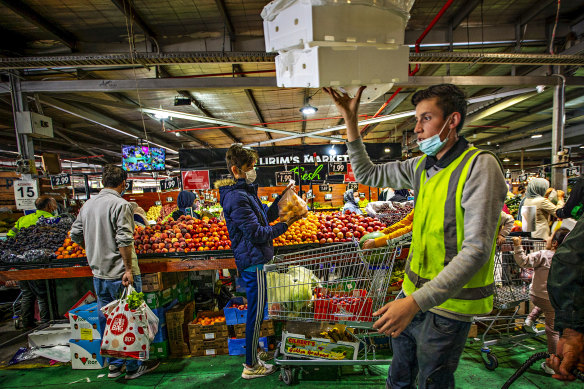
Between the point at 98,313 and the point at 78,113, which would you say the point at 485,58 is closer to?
the point at 98,313

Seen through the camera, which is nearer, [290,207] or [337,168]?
[290,207]

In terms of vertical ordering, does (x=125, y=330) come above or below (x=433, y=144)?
below

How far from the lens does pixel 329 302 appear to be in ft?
7.65

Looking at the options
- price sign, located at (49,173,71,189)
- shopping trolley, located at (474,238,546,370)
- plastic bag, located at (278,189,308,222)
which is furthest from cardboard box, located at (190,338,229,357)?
price sign, located at (49,173,71,189)

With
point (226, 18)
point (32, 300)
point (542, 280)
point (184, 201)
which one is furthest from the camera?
point (184, 201)

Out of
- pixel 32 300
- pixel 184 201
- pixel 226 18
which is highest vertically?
pixel 226 18

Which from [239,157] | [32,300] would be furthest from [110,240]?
[32,300]

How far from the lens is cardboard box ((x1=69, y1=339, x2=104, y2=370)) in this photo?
328 centimetres

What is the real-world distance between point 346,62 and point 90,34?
5609 mm

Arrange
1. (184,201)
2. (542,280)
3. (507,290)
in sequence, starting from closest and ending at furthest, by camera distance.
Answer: (542,280) < (507,290) < (184,201)

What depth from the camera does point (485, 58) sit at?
449 centimetres

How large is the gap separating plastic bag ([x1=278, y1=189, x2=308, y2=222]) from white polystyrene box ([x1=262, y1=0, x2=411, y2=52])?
1.84m

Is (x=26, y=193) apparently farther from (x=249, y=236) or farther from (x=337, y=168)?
(x=337, y=168)

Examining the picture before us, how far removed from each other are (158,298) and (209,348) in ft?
3.11
